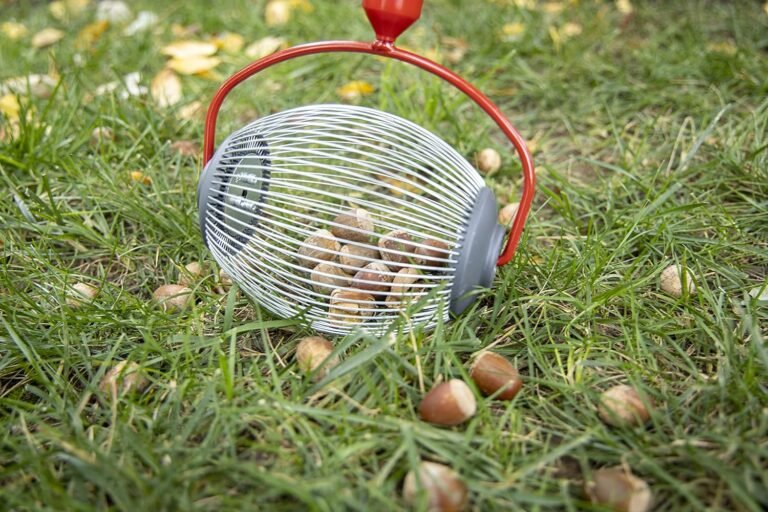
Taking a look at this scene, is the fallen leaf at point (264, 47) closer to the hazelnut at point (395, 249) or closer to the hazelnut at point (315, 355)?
the hazelnut at point (395, 249)

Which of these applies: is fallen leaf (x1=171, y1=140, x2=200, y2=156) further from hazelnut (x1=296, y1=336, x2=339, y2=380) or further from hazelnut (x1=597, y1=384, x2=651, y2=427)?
hazelnut (x1=597, y1=384, x2=651, y2=427)

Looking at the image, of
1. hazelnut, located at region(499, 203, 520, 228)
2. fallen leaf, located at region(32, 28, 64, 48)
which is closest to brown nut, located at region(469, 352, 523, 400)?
hazelnut, located at region(499, 203, 520, 228)

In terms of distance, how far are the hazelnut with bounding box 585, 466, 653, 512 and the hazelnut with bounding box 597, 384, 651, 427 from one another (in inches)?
3.5

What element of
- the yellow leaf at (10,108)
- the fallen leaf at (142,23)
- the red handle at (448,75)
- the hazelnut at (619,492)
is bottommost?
the hazelnut at (619,492)

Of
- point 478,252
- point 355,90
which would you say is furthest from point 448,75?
point 355,90

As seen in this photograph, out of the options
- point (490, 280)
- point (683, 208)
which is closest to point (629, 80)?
point (683, 208)

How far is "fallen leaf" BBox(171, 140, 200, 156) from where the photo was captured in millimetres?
1391

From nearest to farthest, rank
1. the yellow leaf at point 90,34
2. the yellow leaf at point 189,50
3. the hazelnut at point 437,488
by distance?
the hazelnut at point 437,488 < the yellow leaf at point 189,50 < the yellow leaf at point 90,34

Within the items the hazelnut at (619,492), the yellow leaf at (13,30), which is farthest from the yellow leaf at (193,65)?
the hazelnut at (619,492)

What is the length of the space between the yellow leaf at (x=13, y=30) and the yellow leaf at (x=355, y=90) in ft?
3.32

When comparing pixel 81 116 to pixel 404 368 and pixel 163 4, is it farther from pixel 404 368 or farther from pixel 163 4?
pixel 404 368

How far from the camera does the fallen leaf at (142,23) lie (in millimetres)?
1849

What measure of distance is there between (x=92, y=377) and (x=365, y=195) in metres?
0.60

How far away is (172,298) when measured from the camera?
1.04 meters
